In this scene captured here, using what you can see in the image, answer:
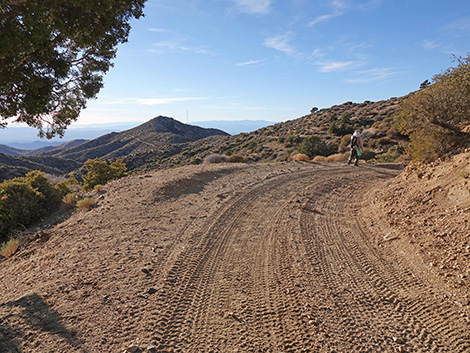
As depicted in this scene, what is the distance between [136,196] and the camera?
32.7 ft

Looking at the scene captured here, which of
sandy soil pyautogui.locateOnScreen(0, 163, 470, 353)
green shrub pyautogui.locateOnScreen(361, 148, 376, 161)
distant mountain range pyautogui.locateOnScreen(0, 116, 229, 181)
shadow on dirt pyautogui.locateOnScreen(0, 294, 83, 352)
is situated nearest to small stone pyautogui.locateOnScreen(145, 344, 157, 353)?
sandy soil pyautogui.locateOnScreen(0, 163, 470, 353)

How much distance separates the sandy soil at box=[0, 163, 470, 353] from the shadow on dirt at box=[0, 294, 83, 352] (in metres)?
0.02

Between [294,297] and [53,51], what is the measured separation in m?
6.78

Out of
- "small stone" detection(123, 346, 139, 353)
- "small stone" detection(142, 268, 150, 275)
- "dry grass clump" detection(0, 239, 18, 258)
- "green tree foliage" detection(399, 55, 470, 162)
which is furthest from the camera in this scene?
"green tree foliage" detection(399, 55, 470, 162)

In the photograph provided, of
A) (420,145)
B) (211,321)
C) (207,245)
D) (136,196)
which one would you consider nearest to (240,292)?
(211,321)

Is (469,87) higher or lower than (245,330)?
higher

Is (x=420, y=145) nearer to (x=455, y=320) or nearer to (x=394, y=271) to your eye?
(x=394, y=271)

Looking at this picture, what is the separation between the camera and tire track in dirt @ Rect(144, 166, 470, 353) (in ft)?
11.6

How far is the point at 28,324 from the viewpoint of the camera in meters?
3.85

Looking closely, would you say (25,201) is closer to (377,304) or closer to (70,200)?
(70,200)

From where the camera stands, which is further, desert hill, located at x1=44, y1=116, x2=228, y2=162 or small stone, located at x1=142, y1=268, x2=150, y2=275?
desert hill, located at x1=44, y1=116, x2=228, y2=162

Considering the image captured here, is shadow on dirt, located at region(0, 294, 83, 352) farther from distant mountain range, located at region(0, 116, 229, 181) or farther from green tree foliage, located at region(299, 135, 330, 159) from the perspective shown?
distant mountain range, located at region(0, 116, 229, 181)

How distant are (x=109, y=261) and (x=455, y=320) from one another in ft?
18.7

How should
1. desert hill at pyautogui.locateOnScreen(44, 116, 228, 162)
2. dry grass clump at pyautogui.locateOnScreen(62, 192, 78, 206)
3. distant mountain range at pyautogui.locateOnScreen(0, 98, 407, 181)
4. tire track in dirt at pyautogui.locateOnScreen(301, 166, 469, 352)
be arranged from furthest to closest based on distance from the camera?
desert hill at pyautogui.locateOnScreen(44, 116, 228, 162) → distant mountain range at pyautogui.locateOnScreen(0, 98, 407, 181) → dry grass clump at pyautogui.locateOnScreen(62, 192, 78, 206) → tire track in dirt at pyautogui.locateOnScreen(301, 166, 469, 352)
